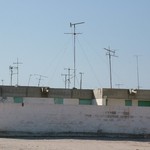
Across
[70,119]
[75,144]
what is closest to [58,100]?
[70,119]

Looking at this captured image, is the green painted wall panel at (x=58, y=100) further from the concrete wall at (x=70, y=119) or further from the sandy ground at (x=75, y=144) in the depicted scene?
the sandy ground at (x=75, y=144)

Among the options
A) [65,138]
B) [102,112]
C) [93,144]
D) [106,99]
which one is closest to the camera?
[93,144]

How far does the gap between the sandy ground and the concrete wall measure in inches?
79.0

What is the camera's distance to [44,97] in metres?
40.3

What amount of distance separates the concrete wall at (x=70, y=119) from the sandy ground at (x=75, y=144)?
2.01 m

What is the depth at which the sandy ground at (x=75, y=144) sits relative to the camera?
20719 mm

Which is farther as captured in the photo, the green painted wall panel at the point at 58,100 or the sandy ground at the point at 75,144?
the green painted wall panel at the point at 58,100

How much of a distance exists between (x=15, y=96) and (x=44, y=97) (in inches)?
97.0

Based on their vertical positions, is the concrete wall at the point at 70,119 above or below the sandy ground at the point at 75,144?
above

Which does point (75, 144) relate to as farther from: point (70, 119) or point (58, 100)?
point (58, 100)

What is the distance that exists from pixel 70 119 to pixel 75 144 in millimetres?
4681

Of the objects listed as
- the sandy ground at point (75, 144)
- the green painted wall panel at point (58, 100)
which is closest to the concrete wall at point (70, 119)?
the sandy ground at point (75, 144)

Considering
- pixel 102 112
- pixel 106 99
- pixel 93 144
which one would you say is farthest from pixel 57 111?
pixel 106 99

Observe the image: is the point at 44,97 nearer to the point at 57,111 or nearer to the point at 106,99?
the point at 106,99
